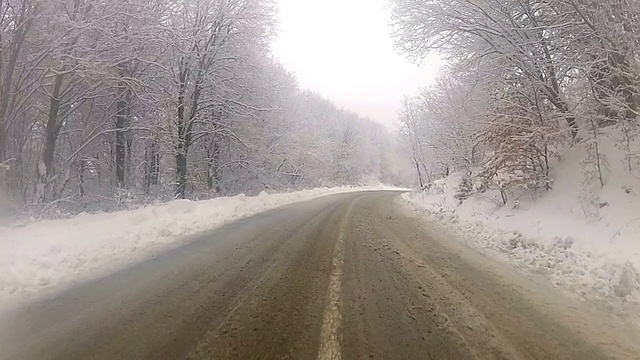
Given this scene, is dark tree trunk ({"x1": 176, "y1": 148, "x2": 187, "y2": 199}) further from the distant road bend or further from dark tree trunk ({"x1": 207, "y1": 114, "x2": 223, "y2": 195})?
the distant road bend

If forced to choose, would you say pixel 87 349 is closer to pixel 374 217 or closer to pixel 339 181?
pixel 374 217

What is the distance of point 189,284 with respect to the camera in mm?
4820

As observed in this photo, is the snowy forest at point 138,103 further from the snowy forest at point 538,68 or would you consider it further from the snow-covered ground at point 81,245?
the snowy forest at point 538,68

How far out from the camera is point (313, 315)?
12.3 ft

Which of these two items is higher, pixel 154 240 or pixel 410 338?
pixel 154 240

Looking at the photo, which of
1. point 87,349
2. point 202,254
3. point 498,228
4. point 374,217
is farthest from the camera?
point 374,217

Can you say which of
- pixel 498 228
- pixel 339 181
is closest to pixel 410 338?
pixel 498 228

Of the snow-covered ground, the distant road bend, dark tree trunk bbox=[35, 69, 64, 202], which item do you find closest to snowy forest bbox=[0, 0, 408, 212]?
dark tree trunk bbox=[35, 69, 64, 202]

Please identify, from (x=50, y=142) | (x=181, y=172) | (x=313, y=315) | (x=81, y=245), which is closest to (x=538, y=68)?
(x=313, y=315)

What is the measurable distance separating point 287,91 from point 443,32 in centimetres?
1858

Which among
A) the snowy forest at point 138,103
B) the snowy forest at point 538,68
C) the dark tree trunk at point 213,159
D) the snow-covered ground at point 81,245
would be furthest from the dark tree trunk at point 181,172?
the snowy forest at point 538,68

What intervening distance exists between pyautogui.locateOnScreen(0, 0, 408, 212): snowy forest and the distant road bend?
733 cm

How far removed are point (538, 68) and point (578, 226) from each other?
151 inches

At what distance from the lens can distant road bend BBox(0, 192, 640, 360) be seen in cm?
311
